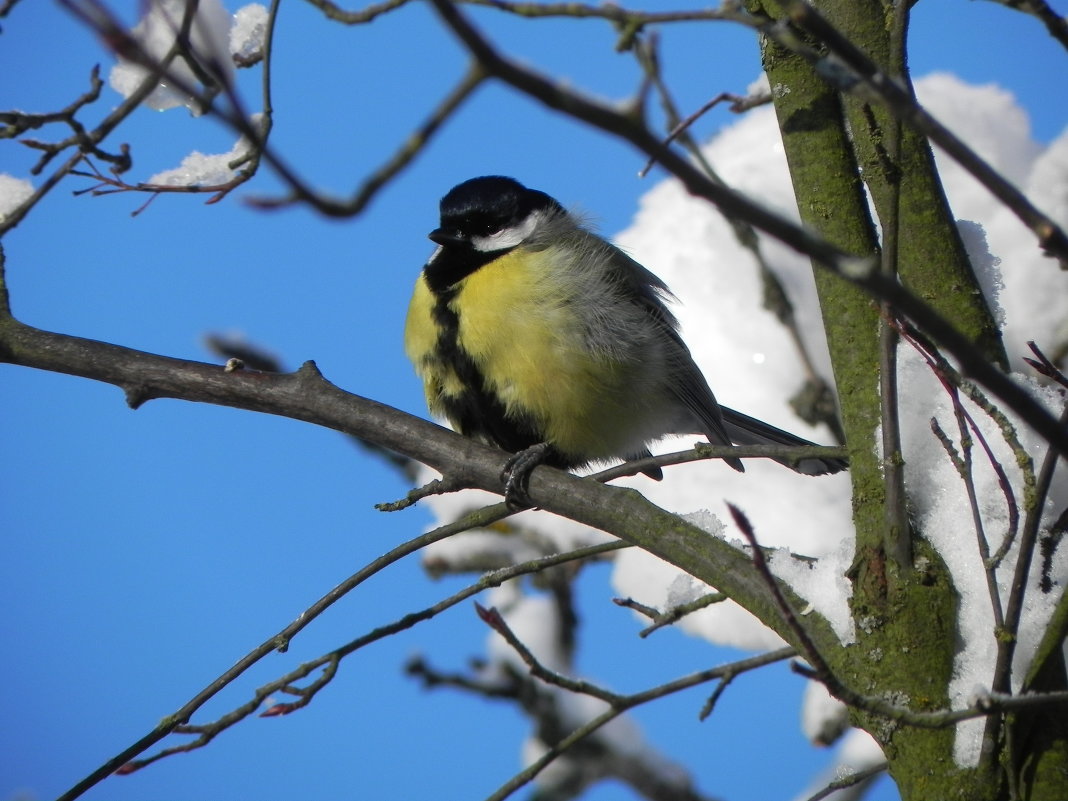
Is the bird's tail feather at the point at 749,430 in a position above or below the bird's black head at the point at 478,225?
below

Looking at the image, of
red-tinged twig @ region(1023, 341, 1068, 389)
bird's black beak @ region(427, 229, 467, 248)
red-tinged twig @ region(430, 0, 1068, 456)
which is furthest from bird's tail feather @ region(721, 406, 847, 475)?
red-tinged twig @ region(430, 0, 1068, 456)

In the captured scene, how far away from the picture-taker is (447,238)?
9.81 ft

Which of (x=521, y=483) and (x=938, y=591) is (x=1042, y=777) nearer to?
(x=938, y=591)

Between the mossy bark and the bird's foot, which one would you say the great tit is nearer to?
the bird's foot

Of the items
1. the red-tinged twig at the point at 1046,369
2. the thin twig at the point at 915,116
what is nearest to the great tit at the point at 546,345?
the red-tinged twig at the point at 1046,369

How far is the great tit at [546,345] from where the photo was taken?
2686 millimetres

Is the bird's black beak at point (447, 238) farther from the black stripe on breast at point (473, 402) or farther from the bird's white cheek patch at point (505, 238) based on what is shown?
the black stripe on breast at point (473, 402)

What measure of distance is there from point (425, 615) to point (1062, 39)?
4.52 ft

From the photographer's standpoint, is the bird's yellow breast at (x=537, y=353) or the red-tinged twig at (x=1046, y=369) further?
the bird's yellow breast at (x=537, y=353)

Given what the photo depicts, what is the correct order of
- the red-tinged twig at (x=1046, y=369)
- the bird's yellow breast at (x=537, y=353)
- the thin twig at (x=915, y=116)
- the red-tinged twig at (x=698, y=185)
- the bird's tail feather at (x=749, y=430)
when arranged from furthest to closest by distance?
the bird's tail feather at (x=749, y=430) → the bird's yellow breast at (x=537, y=353) → the red-tinged twig at (x=1046, y=369) → the thin twig at (x=915, y=116) → the red-tinged twig at (x=698, y=185)

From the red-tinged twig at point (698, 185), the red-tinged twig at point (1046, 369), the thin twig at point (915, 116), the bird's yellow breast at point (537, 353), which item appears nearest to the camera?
the red-tinged twig at point (698, 185)

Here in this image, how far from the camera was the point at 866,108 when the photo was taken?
182 cm

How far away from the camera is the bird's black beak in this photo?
2.98 metres

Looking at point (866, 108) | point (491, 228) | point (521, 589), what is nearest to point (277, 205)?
point (866, 108)
